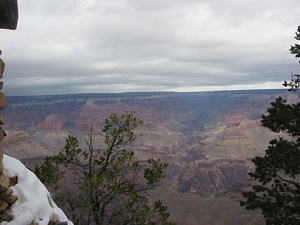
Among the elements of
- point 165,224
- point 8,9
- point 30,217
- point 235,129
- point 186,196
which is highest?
point 8,9

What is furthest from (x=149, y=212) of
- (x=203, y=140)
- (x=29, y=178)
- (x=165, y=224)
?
(x=203, y=140)

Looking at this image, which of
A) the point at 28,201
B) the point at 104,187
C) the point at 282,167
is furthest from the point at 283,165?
the point at 28,201

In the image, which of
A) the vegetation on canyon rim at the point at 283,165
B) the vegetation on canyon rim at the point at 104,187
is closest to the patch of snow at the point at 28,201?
the vegetation on canyon rim at the point at 104,187

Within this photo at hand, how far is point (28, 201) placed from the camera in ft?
21.0

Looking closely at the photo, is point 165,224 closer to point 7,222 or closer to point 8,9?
point 7,222

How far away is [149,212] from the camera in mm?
10727

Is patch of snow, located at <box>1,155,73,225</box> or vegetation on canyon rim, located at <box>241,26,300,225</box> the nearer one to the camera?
patch of snow, located at <box>1,155,73,225</box>

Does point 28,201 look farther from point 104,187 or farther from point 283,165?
point 283,165

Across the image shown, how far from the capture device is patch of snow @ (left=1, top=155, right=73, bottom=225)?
6024 mm

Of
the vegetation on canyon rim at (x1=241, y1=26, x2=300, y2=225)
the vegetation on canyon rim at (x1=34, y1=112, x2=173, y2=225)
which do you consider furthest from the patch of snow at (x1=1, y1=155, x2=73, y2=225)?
the vegetation on canyon rim at (x1=241, y1=26, x2=300, y2=225)

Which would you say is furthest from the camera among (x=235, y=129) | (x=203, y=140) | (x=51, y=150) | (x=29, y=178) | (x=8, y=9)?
(x=203, y=140)

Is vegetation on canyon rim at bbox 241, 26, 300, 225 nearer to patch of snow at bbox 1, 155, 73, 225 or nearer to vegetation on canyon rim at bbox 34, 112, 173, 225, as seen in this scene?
vegetation on canyon rim at bbox 34, 112, 173, 225

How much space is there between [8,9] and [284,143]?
12.5m

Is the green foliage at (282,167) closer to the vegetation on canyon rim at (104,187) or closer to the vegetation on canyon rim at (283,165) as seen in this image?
the vegetation on canyon rim at (283,165)
